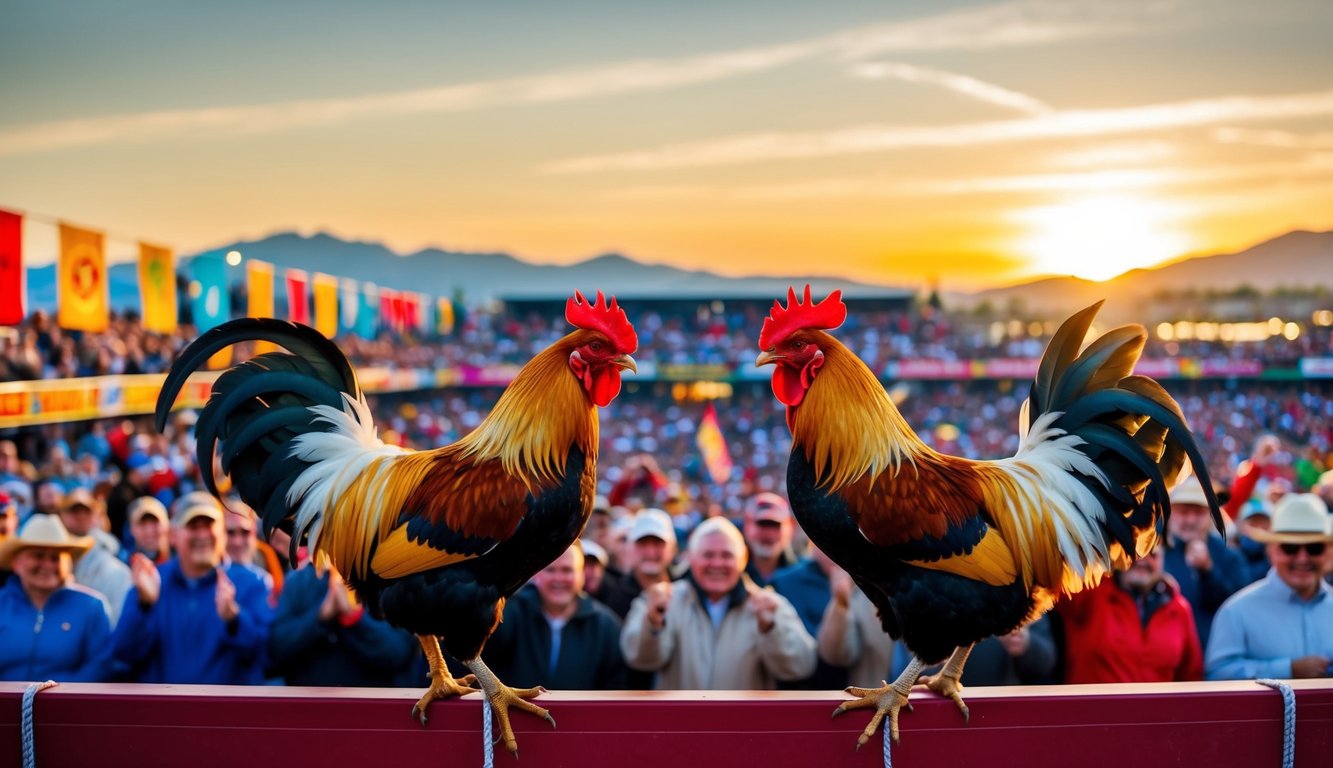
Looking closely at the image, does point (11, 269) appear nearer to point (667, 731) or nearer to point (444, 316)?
point (667, 731)

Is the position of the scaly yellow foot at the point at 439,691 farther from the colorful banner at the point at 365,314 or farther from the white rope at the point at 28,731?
the colorful banner at the point at 365,314

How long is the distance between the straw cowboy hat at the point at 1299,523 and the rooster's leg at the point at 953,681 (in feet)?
8.17

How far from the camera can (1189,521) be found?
5980 millimetres

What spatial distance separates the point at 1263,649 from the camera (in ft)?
14.3

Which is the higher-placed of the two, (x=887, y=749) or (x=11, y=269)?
(x=11, y=269)

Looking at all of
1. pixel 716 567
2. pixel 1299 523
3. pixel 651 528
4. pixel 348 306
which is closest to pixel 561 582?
pixel 716 567

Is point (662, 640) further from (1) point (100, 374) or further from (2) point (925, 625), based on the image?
(1) point (100, 374)

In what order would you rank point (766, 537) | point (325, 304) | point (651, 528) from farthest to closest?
point (325, 304) → point (766, 537) → point (651, 528)

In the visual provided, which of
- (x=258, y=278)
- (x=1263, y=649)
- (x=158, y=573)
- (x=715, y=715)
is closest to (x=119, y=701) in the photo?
(x=715, y=715)

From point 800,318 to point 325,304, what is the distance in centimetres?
2304

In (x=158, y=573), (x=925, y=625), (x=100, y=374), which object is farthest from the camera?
(x=100, y=374)

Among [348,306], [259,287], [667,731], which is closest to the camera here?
[667,731]

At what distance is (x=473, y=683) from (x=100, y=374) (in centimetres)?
1929

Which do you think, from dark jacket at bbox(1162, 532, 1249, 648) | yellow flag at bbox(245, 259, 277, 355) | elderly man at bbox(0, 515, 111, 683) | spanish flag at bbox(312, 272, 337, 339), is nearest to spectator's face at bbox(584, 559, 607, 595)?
elderly man at bbox(0, 515, 111, 683)
